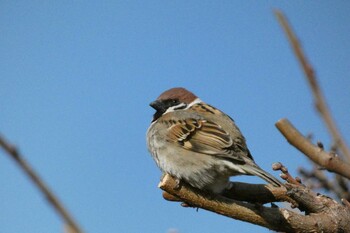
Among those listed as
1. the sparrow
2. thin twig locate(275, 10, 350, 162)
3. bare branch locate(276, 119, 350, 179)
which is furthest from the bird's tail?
thin twig locate(275, 10, 350, 162)

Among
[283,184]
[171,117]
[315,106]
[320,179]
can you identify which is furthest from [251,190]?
[315,106]

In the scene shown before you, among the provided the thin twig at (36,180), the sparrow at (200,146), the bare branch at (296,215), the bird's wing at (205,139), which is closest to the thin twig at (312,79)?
the thin twig at (36,180)

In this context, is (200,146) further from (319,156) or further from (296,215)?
(319,156)

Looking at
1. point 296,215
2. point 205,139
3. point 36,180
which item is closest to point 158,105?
point 205,139

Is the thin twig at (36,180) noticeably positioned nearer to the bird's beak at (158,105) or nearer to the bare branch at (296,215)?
the bare branch at (296,215)

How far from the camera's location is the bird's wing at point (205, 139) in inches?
138

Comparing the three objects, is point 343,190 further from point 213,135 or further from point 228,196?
point 213,135

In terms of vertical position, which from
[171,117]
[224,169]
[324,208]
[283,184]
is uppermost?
[171,117]

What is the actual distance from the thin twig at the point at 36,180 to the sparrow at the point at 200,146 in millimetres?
2373

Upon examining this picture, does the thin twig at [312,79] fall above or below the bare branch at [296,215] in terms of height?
above

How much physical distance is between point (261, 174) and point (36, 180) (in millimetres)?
2471

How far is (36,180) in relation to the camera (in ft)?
2.02

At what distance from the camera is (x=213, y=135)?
12.1 feet

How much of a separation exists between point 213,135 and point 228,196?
0.58 metres
